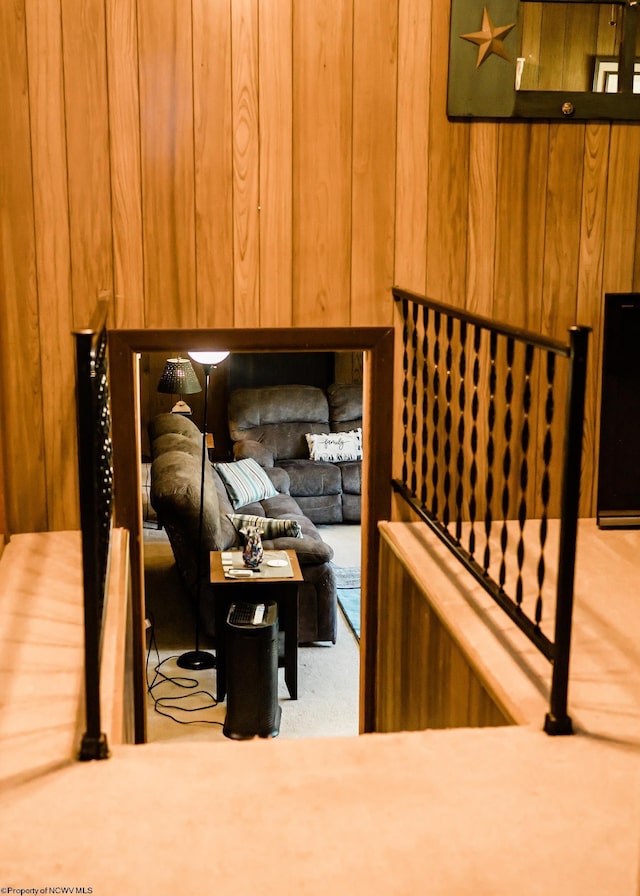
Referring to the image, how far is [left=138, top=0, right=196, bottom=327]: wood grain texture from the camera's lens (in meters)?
3.30

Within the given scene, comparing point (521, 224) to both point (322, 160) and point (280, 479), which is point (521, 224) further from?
point (280, 479)

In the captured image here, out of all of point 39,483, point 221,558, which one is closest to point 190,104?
point 39,483

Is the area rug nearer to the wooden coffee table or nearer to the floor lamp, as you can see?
the wooden coffee table

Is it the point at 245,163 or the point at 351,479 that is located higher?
the point at 245,163

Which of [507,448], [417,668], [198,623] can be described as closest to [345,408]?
[198,623]

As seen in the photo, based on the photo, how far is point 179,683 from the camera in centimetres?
649

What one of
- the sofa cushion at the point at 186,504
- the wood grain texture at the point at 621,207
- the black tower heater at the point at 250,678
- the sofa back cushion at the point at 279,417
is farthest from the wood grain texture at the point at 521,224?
the sofa back cushion at the point at 279,417

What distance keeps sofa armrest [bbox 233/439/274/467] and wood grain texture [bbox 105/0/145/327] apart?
6084 millimetres

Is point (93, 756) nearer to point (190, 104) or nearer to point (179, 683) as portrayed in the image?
point (190, 104)

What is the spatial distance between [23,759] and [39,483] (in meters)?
1.57

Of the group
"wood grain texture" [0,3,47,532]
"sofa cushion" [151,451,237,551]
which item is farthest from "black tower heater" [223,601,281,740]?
"wood grain texture" [0,3,47,532]

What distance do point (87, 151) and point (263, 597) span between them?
142 inches

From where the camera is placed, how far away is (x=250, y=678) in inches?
226

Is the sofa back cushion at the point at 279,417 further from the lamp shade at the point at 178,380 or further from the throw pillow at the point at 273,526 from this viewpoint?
the throw pillow at the point at 273,526
